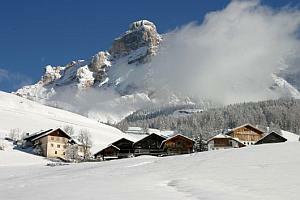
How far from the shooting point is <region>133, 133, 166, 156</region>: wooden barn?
107812 mm

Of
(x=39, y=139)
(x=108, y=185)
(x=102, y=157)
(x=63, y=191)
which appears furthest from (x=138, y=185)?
(x=39, y=139)

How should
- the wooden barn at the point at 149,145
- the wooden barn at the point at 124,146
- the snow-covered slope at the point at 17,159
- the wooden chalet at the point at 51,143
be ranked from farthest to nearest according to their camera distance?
the wooden chalet at the point at 51,143 < the wooden barn at the point at 124,146 < the wooden barn at the point at 149,145 < the snow-covered slope at the point at 17,159

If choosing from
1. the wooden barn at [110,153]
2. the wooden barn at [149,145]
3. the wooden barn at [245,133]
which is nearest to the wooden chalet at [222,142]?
the wooden barn at [149,145]

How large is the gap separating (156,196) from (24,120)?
506 feet

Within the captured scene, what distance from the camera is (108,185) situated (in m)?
29.3

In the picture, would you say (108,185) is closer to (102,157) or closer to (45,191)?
(45,191)

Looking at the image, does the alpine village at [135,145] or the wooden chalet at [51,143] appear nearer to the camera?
the alpine village at [135,145]

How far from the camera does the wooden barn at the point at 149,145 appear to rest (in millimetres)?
107812

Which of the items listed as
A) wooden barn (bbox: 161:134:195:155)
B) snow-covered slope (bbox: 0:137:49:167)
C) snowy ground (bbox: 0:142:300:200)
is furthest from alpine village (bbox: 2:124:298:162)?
snowy ground (bbox: 0:142:300:200)

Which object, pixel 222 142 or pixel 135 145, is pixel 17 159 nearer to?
pixel 135 145

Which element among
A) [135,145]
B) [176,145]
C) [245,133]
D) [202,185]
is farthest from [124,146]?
[202,185]

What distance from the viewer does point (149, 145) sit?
109062mm

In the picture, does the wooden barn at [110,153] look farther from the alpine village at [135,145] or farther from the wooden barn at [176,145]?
the wooden barn at [176,145]

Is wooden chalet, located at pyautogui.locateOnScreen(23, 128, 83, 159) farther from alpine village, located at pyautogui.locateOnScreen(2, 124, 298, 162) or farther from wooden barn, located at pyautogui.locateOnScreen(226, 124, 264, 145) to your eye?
wooden barn, located at pyautogui.locateOnScreen(226, 124, 264, 145)
